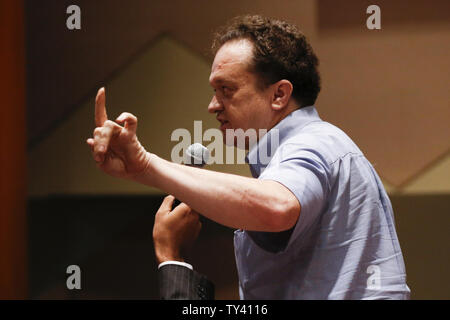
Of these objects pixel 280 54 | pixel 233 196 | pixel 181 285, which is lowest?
pixel 181 285

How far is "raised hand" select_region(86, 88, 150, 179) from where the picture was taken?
2.32ft

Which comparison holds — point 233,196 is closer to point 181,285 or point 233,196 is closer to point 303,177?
point 303,177

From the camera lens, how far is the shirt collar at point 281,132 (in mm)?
970

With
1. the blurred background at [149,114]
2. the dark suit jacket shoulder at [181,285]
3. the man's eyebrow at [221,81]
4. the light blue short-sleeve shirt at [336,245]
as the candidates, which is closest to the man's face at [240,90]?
the man's eyebrow at [221,81]

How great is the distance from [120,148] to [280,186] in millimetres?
245

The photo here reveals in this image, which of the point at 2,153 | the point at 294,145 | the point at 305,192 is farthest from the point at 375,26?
the point at 2,153

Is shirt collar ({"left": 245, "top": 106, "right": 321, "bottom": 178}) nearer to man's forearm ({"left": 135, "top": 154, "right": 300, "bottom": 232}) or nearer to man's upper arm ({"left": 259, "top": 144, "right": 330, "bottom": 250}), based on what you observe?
man's upper arm ({"left": 259, "top": 144, "right": 330, "bottom": 250})

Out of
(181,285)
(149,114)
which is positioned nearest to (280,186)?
(181,285)

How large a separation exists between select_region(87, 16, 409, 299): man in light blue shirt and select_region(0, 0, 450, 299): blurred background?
0.51m

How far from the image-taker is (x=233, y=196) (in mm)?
710

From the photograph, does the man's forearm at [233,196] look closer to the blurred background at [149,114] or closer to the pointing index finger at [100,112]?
the pointing index finger at [100,112]

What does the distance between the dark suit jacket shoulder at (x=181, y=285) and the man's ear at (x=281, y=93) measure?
376 mm
